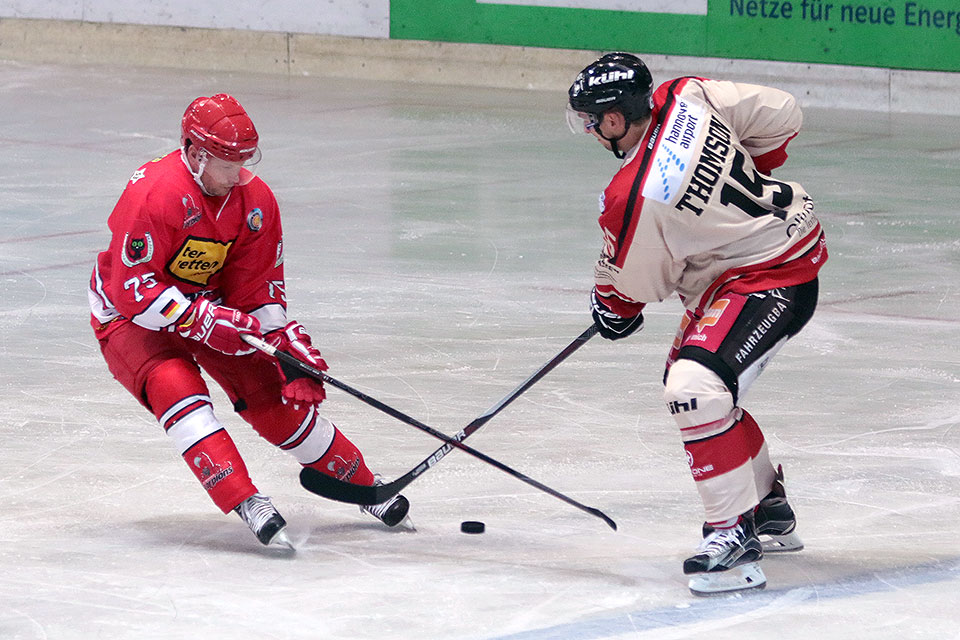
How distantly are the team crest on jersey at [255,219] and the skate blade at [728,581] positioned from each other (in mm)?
1340

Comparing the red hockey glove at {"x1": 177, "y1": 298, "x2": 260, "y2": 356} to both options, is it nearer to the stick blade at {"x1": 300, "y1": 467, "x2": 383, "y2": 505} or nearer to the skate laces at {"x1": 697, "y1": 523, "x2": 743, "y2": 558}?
the stick blade at {"x1": 300, "y1": 467, "x2": 383, "y2": 505}

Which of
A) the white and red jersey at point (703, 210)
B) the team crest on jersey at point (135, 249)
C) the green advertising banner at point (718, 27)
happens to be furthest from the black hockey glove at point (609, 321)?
the green advertising banner at point (718, 27)

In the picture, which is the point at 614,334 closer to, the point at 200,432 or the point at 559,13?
the point at 200,432

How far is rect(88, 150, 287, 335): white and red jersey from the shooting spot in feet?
11.8

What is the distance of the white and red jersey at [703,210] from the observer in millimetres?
3305

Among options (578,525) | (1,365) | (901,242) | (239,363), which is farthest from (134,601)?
(901,242)

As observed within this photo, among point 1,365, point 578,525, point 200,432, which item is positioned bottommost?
point 1,365

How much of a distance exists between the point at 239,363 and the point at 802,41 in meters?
8.46

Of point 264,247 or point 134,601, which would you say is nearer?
point 134,601

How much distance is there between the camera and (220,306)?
12.5 ft

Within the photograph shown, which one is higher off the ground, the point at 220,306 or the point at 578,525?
the point at 220,306

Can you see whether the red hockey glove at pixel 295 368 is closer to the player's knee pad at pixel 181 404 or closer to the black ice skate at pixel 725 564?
the player's knee pad at pixel 181 404

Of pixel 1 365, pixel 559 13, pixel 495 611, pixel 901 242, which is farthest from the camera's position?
pixel 559 13

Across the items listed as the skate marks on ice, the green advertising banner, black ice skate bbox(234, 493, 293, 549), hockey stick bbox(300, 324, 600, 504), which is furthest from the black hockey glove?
the green advertising banner
